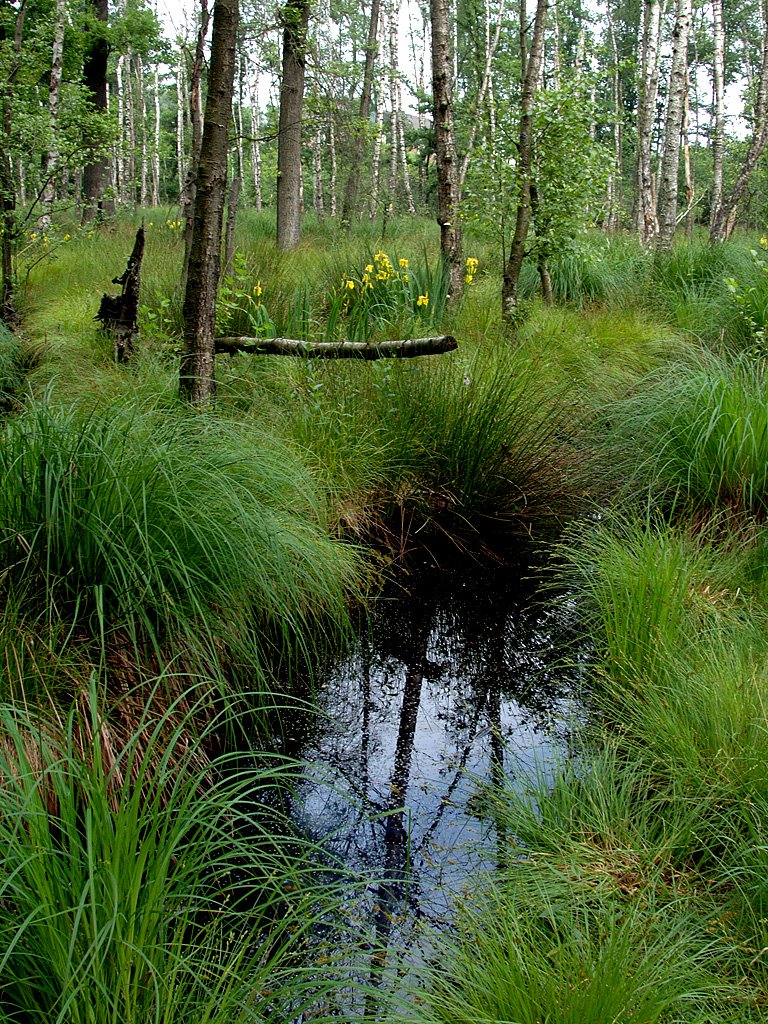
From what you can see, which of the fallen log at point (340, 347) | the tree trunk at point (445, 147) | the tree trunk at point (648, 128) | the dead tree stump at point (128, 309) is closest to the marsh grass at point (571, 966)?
the fallen log at point (340, 347)

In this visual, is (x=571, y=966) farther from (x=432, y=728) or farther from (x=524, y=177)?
(x=524, y=177)

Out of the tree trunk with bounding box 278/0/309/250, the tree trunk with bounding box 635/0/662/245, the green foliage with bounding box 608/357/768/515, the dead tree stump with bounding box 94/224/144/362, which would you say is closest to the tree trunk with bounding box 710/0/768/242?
the tree trunk with bounding box 635/0/662/245

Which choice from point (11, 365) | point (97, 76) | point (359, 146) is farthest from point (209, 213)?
point (97, 76)

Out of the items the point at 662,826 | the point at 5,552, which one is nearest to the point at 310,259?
the point at 5,552

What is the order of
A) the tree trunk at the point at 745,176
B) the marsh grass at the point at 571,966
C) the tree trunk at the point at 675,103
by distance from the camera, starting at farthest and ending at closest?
the tree trunk at the point at 675,103, the tree trunk at the point at 745,176, the marsh grass at the point at 571,966

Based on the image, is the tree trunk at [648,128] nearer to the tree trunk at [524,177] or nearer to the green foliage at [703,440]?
the tree trunk at [524,177]

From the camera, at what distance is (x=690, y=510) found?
4426 mm

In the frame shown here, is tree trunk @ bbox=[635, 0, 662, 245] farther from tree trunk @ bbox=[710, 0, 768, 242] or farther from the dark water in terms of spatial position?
the dark water

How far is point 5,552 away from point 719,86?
1790cm

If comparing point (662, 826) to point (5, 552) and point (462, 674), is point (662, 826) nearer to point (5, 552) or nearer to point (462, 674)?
point (462, 674)

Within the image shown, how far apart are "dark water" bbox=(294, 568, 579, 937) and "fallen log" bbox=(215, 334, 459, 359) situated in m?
1.25

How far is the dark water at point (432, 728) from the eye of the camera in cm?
257

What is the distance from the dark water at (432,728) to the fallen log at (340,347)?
125 centimetres

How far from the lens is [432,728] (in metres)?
3.39
